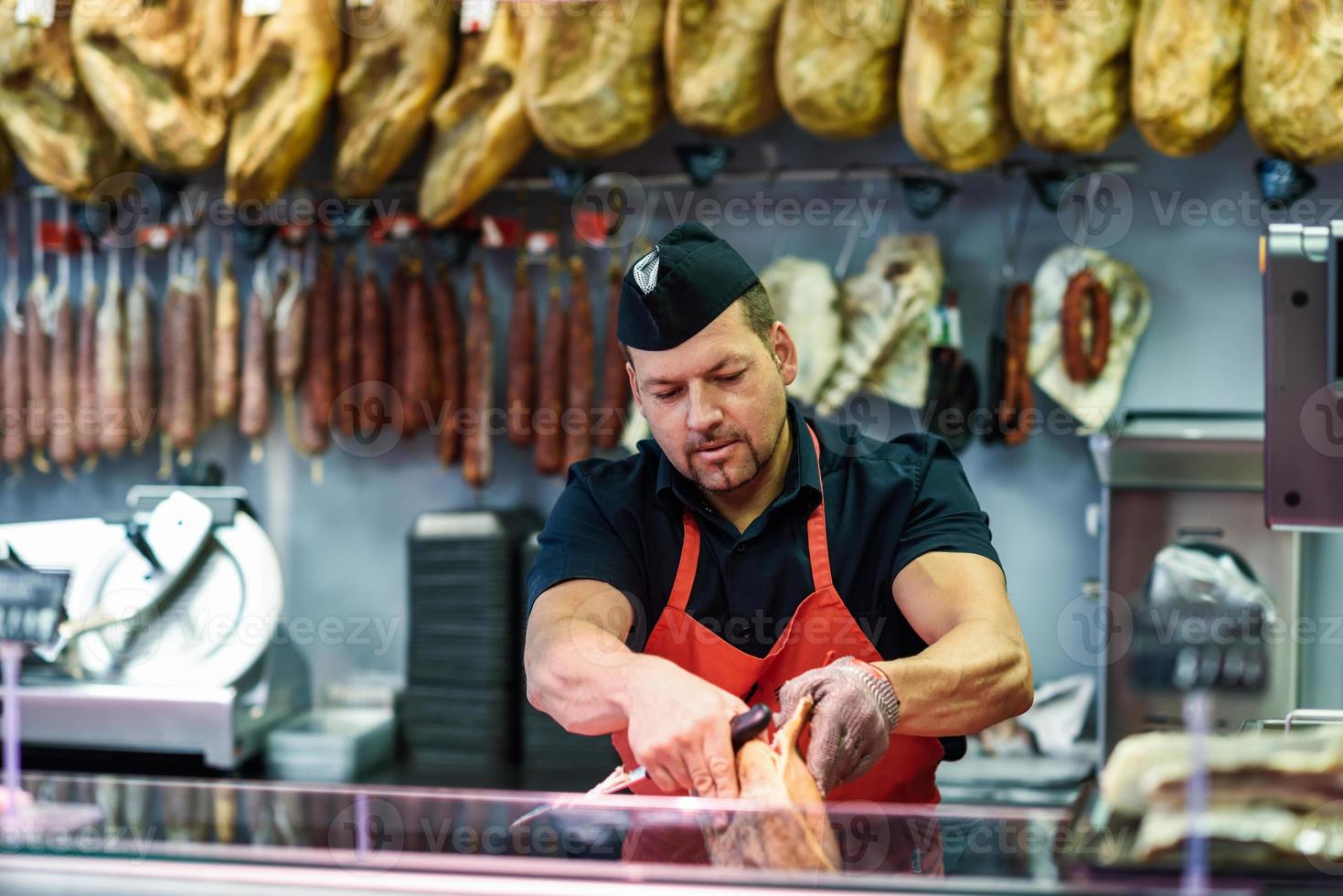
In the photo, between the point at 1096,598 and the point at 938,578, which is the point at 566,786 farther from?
the point at 938,578

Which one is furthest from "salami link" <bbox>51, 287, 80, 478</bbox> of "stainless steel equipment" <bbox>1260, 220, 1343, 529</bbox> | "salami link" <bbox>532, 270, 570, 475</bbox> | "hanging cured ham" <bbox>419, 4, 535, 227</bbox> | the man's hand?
"stainless steel equipment" <bbox>1260, 220, 1343, 529</bbox>

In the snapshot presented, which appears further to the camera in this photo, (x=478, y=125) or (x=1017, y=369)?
(x=478, y=125)

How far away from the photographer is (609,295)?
14.1 feet

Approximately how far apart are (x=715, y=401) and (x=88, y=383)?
332 centimetres

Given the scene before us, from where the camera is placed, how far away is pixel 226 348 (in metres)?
4.54

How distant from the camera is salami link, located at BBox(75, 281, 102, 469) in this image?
4613mm

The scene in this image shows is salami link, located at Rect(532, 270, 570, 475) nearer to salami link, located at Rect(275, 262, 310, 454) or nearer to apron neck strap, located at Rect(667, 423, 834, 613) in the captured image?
salami link, located at Rect(275, 262, 310, 454)

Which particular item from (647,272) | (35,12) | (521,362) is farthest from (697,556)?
(35,12)

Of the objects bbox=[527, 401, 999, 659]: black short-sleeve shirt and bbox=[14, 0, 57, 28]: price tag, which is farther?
bbox=[14, 0, 57, 28]: price tag

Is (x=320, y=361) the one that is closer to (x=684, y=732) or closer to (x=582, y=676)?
(x=582, y=676)

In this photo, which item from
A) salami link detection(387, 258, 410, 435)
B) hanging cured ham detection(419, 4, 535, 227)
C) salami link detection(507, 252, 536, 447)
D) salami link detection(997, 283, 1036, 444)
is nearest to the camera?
salami link detection(997, 283, 1036, 444)

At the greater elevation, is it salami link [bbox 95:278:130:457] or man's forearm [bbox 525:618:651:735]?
salami link [bbox 95:278:130:457]

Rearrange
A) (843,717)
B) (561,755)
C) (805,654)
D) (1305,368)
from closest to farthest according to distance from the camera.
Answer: (843,717), (1305,368), (805,654), (561,755)

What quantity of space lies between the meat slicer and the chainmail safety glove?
2448 millimetres
